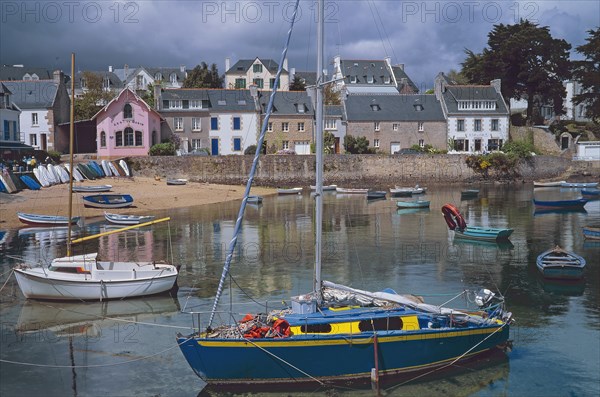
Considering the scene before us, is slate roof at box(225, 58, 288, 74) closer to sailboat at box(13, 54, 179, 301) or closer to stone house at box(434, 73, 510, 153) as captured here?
stone house at box(434, 73, 510, 153)

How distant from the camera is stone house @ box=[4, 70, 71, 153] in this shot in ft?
241

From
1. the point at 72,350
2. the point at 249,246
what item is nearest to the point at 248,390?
the point at 72,350

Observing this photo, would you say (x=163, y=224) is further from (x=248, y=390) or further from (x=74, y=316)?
(x=248, y=390)

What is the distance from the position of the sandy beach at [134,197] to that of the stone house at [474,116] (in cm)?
2899

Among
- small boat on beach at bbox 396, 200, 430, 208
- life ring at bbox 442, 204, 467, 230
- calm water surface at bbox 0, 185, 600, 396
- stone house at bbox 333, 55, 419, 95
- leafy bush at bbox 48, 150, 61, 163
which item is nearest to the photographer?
calm water surface at bbox 0, 185, 600, 396

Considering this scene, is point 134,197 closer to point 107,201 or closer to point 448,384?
point 107,201

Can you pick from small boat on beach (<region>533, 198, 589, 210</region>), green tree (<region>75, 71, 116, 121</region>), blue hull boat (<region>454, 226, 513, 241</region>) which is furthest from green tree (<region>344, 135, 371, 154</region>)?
blue hull boat (<region>454, 226, 513, 241</region>)

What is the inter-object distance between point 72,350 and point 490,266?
2024cm

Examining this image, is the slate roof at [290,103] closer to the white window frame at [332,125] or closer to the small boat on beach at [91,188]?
the white window frame at [332,125]

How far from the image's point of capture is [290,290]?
26.7m

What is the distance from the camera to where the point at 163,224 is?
157ft

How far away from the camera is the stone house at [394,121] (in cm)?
8594

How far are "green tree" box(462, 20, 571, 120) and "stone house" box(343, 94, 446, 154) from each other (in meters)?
11.3

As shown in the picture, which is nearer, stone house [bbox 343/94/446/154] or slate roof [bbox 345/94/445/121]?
stone house [bbox 343/94/446/154]
